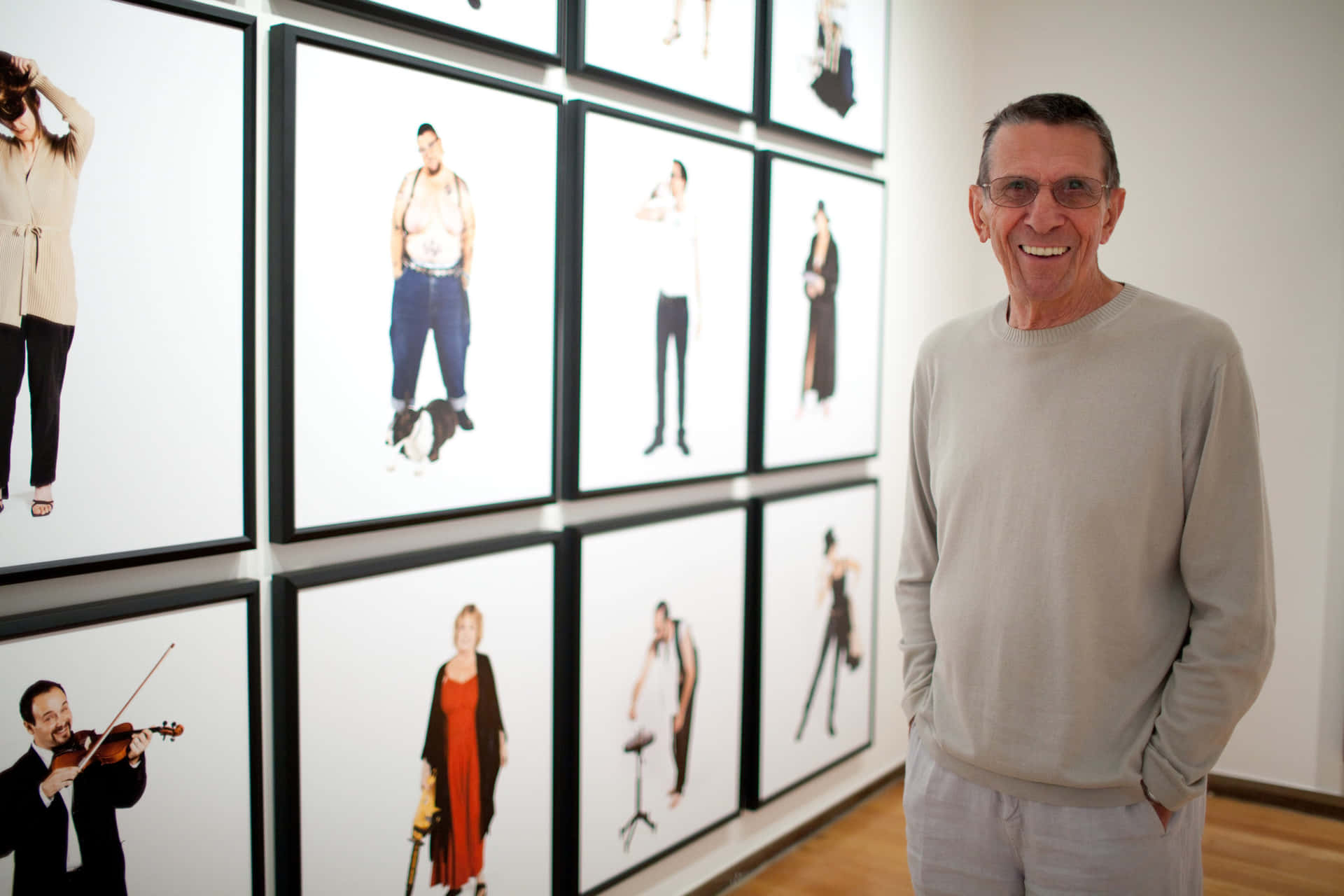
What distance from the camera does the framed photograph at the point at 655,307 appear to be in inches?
80.4

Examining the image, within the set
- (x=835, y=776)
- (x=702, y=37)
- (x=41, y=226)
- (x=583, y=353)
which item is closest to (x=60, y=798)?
(x=41, y=226)

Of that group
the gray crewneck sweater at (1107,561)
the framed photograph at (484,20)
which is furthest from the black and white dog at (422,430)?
the gray crewneck sweater at (1107,561)

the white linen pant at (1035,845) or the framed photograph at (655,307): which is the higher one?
the framed photograph at (655,307)

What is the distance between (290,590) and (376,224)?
0.60m

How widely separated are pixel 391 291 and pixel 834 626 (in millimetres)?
1724

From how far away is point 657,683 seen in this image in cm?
231

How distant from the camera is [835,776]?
307 cm

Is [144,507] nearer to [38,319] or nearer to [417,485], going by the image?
[38,319]

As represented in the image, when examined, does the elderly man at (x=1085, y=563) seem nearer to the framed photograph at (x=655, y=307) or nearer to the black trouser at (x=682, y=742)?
the framed photograph at (x=655, y=307)

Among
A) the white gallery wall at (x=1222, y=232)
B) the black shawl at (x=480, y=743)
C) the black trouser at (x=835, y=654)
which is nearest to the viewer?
the black shawl at (x=480, y=743)

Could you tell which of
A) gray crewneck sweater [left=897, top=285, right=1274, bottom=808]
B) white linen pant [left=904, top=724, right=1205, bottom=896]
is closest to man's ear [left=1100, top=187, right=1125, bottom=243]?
gray crewneck sweater [left=897, top=285, right=1274, bottom=808]

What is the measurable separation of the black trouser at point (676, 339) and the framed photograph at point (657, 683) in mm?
242

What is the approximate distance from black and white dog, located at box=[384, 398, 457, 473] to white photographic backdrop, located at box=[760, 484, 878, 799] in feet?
3.48

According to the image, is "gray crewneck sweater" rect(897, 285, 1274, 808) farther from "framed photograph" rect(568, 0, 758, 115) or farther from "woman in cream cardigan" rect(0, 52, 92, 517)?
"woman in cream cardigan" rect(0, 52, 92, 517)
